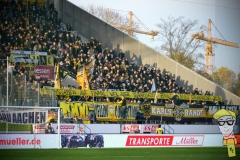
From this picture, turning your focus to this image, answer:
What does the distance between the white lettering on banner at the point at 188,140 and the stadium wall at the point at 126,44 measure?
7.53 m

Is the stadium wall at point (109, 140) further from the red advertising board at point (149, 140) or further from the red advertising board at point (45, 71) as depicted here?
the red advertising board at point (45, 71)

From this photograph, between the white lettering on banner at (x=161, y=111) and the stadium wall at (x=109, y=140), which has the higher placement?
the white lettering on banner at (x=161, y=111)

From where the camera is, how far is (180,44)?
40.3 meters

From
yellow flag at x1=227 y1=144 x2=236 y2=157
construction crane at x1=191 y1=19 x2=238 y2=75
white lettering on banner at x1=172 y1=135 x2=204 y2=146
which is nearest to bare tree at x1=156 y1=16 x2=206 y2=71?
construction crane at x1=191 y1=19 x2=238 y2=75

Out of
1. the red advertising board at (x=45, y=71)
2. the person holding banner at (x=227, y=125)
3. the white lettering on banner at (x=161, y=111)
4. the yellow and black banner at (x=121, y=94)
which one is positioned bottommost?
the white lettering on banner at (x=161, y=111)

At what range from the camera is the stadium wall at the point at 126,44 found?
3150 centimetres

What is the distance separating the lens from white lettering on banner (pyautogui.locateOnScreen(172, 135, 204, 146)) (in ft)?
78.2

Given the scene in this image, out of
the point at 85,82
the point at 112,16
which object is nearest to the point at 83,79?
the point at 85,82

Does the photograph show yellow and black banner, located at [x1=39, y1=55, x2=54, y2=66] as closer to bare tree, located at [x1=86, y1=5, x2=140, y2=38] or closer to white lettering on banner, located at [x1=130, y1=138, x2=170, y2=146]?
white lettering on banner, located at [x1=130, y1=138, x2=170, y2=146]

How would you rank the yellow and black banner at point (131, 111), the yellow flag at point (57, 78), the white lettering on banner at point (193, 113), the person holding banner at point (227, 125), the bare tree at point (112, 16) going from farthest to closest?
1. the bare tree at point (112, 16)
2. the white lettering on banner at point (193, 113)
3. the yellow flag at point (57, 78)
4. the yellow and black banner at point (131, 111)
5. the person holding banner at point (227, 125)

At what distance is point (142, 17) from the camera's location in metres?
35.9

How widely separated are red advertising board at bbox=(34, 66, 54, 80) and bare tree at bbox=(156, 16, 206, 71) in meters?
13.1

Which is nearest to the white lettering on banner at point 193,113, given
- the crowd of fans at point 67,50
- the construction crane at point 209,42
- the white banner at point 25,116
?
the crowd of fans at point 67,50

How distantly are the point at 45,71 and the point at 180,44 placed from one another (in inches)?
634
